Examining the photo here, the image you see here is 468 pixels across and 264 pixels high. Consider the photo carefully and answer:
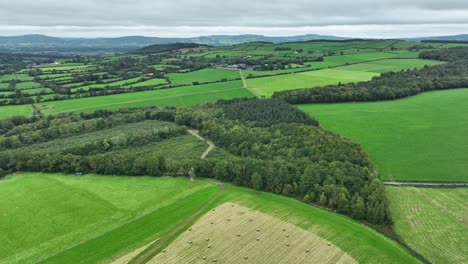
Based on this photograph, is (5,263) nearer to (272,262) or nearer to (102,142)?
(272,262)

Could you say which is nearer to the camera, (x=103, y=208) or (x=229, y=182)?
(x=103, y=208)

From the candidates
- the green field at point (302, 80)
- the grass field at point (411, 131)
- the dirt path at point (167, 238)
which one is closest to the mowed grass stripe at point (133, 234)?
the dirt path at point (167, 238)

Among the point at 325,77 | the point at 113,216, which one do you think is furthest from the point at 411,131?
the point at 113,216

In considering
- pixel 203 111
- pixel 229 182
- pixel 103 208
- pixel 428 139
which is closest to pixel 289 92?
pixel 203 111

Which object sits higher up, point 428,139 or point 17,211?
point 428,139

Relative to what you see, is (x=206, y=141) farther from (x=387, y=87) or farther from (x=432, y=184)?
(x=387, y=87)

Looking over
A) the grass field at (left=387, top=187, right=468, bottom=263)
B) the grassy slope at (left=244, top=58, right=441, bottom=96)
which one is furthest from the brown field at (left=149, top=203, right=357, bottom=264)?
the grassy slope at (left=244, top=58, right=441, bottom=96)

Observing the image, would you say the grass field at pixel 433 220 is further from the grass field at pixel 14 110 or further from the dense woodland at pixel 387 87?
the grass field at pixel 14 110

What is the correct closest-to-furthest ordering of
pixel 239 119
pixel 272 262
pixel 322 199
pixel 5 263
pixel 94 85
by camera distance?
pixel 272 262 < pixel 5 263 < pixel 322 199 < pixel 239 119 < pixel 94 85
